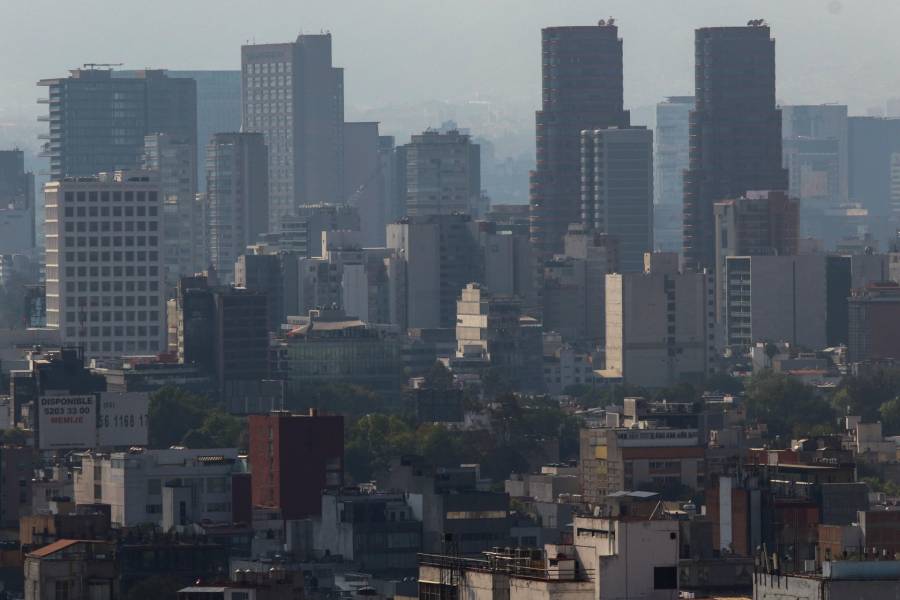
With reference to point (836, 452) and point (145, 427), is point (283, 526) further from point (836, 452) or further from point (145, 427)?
point (145, 427)

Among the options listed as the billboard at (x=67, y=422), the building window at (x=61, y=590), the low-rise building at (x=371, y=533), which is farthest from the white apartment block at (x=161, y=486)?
the building window at (x=61, y=590)

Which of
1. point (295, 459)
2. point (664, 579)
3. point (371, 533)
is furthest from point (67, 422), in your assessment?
point (664, 579)

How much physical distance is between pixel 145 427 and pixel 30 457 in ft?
90.5

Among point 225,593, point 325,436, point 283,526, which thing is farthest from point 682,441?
point 225,593

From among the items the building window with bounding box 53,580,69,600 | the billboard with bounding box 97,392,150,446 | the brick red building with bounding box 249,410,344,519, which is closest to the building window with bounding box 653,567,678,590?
the building window with bounding box 53,580,69,600

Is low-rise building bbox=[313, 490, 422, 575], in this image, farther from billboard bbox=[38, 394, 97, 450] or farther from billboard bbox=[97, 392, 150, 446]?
billboard bbox=[97, 392, 150, 446]

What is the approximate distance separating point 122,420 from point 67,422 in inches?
92.6

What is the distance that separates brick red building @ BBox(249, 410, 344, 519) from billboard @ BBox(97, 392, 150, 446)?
29255 mm

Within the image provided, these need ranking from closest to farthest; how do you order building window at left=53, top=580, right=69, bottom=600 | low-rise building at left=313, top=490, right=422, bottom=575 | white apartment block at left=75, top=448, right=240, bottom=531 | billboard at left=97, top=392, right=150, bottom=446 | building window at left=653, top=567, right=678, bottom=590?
building window at left=653, top=567, right=678, bottom=590 → building window at left=53, top=580, right=69, bottom=600 → low-rise building at left=313, top=490, right=422, bottom=575 → white apartment block at left=75, top=448, right=240, bottom=531 → billboard at left=97, top=392, right=150, bottom=446

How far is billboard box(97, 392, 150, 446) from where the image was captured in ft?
546

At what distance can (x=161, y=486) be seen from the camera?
132875 mm

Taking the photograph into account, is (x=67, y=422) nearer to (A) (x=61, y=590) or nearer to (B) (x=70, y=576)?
(B) (x=70, y=576)

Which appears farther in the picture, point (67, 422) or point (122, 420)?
point (122, 420)

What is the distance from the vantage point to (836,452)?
130m
